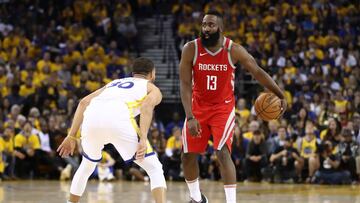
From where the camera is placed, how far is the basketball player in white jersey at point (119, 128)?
752cm

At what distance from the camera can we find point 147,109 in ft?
24.9

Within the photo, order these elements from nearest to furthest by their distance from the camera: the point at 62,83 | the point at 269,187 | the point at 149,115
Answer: the point at 149,115
the point at 269,187
the point at 62,83

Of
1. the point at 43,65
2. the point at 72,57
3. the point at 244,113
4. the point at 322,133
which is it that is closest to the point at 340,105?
the point at 322,133

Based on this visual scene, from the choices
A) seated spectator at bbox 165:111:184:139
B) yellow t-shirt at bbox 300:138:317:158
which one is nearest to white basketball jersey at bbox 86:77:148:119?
yellow t-shirt at bbox 300:138:317:158

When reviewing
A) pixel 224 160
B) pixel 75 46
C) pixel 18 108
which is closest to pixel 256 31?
pixel 75 46

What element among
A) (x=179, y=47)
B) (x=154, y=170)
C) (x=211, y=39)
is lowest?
(x=154, y=170)

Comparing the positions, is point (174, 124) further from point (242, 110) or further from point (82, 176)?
point (82, 176)

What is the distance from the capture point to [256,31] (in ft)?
72.2

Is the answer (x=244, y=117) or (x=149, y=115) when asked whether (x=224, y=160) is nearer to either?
(x=149, y=115)

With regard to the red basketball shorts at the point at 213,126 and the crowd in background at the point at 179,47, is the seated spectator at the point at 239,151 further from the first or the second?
the red basketball shorts at the point at 213,126

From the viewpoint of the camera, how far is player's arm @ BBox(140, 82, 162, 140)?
748 cm

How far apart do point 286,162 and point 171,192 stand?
3.82 m

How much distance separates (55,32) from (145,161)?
52.1ft

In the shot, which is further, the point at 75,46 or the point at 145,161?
the point at 75,46
